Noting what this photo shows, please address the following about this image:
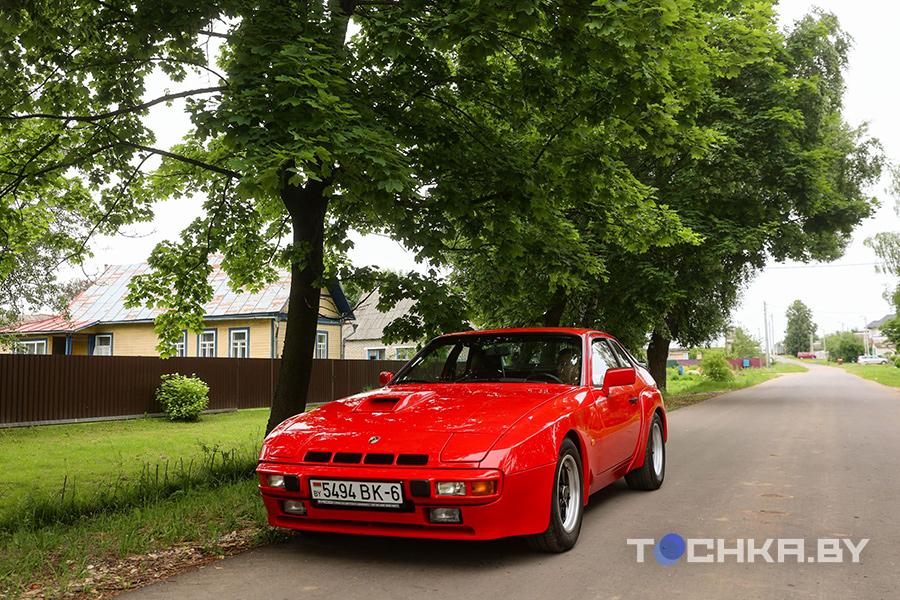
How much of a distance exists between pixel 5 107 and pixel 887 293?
58.9m

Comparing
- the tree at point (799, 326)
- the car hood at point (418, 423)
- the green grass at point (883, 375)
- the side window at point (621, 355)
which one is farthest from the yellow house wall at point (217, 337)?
the tree at point (799, 326)

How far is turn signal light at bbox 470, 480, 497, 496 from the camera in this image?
4.09 m

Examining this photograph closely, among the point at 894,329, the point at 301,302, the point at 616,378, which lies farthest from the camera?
the point at 894,329

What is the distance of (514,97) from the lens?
31.0 ft

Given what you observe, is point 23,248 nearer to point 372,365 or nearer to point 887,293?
point 372,365

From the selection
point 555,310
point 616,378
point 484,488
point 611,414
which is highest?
point 555,310

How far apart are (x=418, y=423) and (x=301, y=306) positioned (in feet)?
14.0

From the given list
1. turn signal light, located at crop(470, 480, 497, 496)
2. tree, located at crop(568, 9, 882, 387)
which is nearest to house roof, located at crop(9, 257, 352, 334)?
tree, located at crop(568, 9, 882, 387)

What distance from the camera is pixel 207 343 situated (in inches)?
1192

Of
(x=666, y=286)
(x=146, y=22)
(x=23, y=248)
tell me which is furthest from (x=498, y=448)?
(x=666, y=286)

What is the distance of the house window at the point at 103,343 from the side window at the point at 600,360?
29.5m

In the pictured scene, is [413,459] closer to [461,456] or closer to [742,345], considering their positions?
[461,456]
